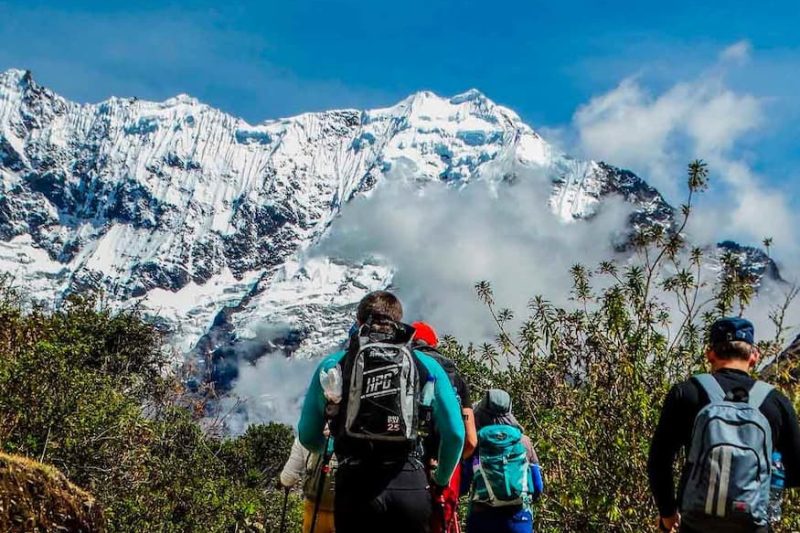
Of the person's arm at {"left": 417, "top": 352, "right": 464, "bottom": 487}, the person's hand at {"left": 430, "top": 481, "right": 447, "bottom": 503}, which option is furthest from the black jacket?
the person's hand at {"left": 430, "top": 481, "right": 447, "bottom": 503}

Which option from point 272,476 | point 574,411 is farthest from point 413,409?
point 272,476

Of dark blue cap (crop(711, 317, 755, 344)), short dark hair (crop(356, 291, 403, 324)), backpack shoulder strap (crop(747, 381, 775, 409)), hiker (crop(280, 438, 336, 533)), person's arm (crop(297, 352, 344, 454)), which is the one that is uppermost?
dark blue cap (crop(711, 317, 755, 344))

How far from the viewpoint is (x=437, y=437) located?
16.5ft

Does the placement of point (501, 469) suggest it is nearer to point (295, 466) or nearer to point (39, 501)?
point (295, 466)

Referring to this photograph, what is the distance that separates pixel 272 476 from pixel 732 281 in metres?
41.6

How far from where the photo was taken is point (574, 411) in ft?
30.9

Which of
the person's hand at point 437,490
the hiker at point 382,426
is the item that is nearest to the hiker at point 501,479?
the person's hand at point 437,490

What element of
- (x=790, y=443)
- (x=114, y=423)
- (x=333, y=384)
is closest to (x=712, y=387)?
(x=790, y=443)

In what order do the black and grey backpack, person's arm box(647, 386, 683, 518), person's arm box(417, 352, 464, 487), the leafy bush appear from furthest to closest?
the leafy bush, person's arm box(417, 352, 464, 487), person's arm box(647, 386, 683, 518), the black and grey backpack

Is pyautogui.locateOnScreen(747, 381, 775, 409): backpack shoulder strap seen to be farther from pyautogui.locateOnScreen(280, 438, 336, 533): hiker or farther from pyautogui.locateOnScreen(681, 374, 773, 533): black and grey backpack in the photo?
pyautogui.locateOnScreen(280, 438, 336, 533): hiker

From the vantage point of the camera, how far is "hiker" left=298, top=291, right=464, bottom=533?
4426mm

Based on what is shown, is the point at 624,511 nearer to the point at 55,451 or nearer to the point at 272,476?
the point at 55,451

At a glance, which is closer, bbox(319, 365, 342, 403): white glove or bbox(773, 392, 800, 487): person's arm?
bbox(773, 392, 800, 487): person's arm

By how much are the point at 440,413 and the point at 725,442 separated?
142cm
